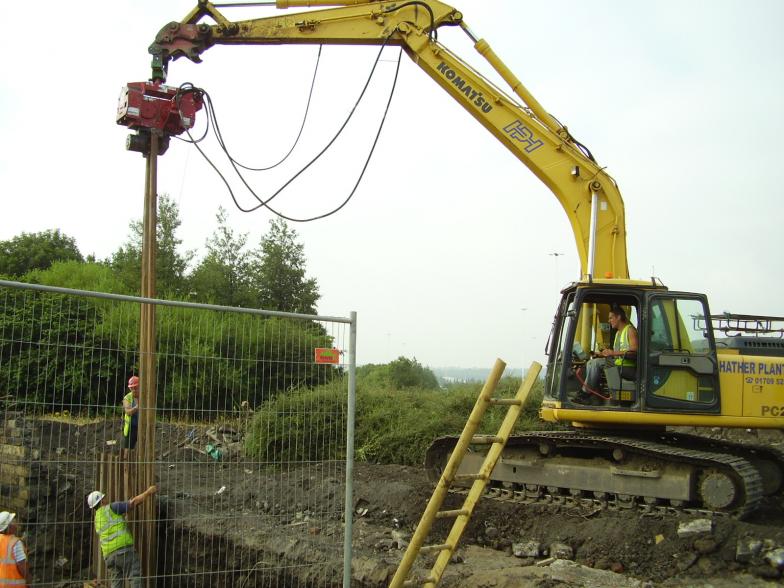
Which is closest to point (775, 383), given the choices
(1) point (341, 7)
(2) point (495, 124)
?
(2) point (495, 124)

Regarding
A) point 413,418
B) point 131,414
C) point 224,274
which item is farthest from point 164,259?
point 131,414

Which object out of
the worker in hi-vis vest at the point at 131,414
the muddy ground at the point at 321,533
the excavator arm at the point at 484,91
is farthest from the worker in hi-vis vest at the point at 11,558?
the excavator arm at the point at 484,91

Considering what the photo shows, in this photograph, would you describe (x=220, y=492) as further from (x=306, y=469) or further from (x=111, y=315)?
(x=111, y=315)

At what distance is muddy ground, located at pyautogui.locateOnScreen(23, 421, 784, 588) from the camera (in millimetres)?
5672

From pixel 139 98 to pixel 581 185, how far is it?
5.46 m

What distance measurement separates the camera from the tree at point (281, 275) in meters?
27.4

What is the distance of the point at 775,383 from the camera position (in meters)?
8.85

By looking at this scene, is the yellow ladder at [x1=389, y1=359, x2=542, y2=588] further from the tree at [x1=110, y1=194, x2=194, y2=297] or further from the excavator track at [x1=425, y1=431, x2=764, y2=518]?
the tree at [x1=110, y1=194, x2=194, y2=297]

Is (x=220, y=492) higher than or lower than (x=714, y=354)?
lower

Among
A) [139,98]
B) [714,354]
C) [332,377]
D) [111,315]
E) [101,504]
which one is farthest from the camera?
[714,354]

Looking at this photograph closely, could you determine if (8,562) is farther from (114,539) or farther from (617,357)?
(617,357)

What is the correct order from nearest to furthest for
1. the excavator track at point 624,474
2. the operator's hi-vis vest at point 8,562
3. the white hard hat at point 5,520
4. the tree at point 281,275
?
1. the white hard hat at point 5,520
2. the operator's hi-vis vest at point 8,562
3. the excavator track at point 624,474
4. the tree at point 281,275

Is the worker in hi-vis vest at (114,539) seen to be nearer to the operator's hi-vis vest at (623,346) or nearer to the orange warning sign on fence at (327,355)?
the orange warning sign on fence at (327,355)

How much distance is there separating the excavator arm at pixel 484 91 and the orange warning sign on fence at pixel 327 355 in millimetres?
5078
